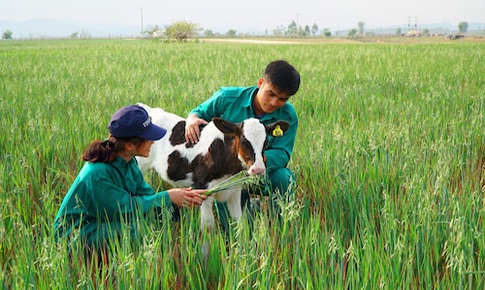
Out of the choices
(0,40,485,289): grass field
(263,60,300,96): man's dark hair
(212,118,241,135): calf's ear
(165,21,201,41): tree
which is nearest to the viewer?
(0,40,485,289): grass field

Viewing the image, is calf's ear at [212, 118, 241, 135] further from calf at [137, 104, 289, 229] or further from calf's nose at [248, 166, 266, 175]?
calf's nose at [248, 166, 266, 175]

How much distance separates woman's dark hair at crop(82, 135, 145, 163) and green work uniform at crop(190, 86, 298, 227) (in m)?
0.97

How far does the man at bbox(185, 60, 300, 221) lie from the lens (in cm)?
308

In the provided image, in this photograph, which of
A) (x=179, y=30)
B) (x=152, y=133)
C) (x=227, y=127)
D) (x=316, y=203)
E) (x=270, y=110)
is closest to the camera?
(x=152, y=133)

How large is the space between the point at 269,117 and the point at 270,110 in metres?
0.21

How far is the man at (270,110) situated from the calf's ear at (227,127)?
42 centimetres

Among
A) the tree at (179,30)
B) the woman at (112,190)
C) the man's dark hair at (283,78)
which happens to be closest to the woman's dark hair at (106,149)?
the woman at (112,190)

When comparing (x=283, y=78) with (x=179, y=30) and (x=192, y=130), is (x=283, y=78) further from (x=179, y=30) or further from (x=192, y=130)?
(x=179, y=30)

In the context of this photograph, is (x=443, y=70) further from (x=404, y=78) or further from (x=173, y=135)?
(x=173, y=135)

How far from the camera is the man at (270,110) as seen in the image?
10.1 ft

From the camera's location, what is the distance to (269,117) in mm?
3498

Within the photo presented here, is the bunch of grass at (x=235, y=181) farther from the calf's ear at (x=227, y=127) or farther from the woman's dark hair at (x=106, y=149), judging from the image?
the woman's dark hair at (x=106, y=149)

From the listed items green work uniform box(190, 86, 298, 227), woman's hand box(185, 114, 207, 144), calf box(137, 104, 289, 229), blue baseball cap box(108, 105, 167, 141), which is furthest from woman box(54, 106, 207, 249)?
green work uniform box(190, 86, 298, 227)

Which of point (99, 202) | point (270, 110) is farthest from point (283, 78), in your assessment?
point (99, 202)
